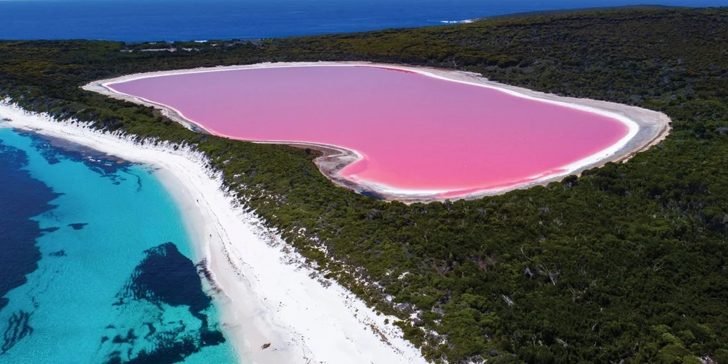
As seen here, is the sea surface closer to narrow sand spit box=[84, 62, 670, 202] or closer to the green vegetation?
the green vegetation

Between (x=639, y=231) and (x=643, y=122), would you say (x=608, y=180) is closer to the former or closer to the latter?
(x=639, y=231)

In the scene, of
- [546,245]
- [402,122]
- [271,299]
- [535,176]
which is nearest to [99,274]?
[271,299]

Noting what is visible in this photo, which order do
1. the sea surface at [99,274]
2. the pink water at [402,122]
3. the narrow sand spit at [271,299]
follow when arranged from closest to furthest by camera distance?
the narrow sand spit at [271,299] < the sea surface at [99,274] < the pink water at [402,122]

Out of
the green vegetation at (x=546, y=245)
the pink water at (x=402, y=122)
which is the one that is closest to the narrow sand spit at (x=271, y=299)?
the green vegetation at (x=546, y=245)

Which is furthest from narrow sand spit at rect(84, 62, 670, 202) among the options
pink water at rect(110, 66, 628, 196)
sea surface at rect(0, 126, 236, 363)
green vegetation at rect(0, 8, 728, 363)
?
sea surface at rect(0, 126, 236, 363)

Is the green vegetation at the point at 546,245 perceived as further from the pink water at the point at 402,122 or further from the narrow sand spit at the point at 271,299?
the pink water at the point at 402,122

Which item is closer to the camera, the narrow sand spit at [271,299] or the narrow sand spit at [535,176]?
the narrow sand spit at [271,299]
